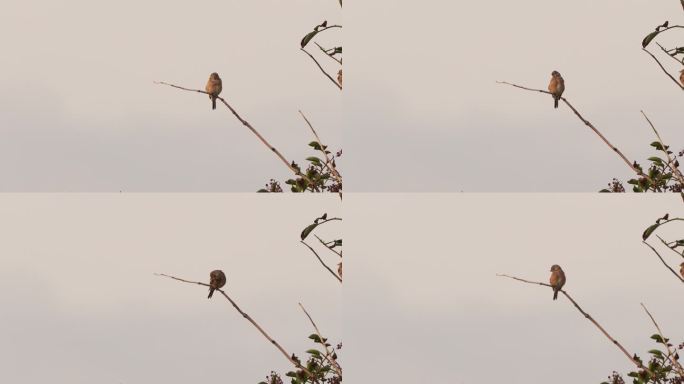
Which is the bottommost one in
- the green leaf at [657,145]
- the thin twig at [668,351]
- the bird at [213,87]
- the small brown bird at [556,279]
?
the thin twig at [668,351]

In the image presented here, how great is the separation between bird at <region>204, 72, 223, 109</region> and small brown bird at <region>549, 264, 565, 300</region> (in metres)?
1.21

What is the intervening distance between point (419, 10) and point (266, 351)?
1217 millimetres

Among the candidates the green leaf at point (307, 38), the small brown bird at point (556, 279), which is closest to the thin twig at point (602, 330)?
the small brown bird at point (556, 279)

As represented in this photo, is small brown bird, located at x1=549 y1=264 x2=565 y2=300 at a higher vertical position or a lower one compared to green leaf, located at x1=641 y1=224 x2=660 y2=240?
lower

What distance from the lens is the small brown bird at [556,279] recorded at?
247cm

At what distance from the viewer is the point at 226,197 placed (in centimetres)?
254

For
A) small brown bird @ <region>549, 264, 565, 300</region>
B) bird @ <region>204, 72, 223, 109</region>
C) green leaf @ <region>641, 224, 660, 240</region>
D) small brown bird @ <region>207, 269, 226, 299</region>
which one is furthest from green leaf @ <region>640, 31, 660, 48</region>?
small brown bird @ <region>207, 269, 226, 299</region>

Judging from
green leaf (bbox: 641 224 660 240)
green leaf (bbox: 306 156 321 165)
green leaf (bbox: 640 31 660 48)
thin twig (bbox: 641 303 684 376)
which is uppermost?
green leaf (bbox: 640 31 660 48)

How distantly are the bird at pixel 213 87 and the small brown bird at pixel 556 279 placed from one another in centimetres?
121

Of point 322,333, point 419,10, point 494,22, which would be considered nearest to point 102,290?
point 322,333

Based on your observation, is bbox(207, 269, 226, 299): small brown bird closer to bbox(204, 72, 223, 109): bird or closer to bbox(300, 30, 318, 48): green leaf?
bbox(204, 72, 223, 109): bird

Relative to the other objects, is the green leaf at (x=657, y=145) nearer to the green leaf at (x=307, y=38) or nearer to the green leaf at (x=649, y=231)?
the green leaf at (x=649, y=231)

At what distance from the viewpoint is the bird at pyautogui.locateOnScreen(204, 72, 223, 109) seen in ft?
8.31

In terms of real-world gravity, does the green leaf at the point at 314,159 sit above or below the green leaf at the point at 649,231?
above
